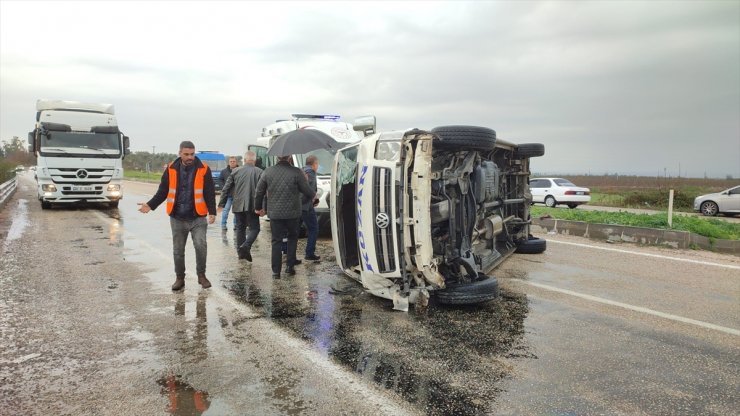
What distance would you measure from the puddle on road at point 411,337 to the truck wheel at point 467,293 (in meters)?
0.13

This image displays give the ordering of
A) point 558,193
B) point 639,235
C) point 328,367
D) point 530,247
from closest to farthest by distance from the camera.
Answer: point 328,367
point 530,247
point 639,235
point 558,193

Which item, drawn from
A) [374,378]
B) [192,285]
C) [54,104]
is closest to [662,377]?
[374,378]

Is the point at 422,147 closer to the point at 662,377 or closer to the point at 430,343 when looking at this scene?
the point at 430,343

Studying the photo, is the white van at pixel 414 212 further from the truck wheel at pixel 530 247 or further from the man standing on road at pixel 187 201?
the truck wheel at pixel 530 247

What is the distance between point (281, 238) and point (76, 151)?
10905 millimetres

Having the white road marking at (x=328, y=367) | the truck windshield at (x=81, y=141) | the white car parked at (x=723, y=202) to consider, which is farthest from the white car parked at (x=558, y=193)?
the white road marking at (x=328, y=367)

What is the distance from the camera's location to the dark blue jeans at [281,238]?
6.66m

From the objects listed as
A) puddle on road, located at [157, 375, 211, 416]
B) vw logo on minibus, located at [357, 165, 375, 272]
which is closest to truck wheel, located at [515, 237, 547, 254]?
vw logo on minibus, located at [357, 165, 375, 272]

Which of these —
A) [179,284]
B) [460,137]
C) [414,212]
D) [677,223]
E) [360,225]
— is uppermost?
[460,137]

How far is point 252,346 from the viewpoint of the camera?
4027 millimetres

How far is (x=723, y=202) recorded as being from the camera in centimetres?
1858

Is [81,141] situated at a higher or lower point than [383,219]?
higher

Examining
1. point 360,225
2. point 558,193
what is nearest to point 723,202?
point 558,193

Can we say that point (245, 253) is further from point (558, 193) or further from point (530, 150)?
point (558, 193)
